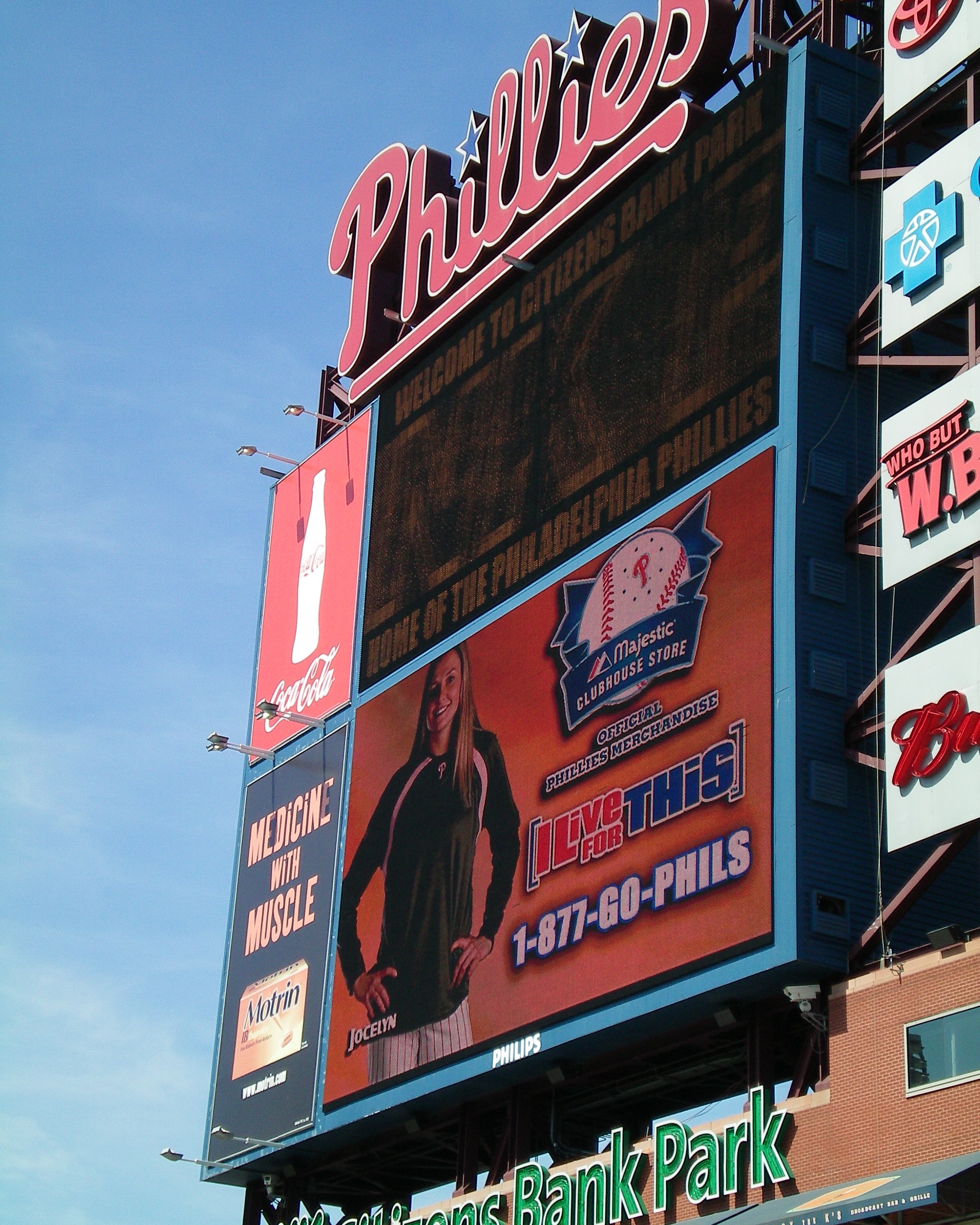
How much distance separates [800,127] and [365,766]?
14432 mm

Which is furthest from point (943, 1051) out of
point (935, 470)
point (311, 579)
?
point (311, 579)

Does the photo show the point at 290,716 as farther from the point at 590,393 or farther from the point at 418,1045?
the point at 590,393

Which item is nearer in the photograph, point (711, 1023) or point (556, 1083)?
point (711, 1023)

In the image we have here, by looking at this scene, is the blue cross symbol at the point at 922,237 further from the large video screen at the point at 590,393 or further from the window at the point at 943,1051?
the window at the point at 943,1051

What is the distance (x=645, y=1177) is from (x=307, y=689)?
16.1 meters

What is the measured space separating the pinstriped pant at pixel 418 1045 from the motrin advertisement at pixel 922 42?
51.5 feet

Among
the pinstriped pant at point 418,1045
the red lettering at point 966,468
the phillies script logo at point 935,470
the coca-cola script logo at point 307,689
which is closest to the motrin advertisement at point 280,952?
the coca-cola script logo at point 307,689

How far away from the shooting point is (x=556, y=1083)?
33.5m

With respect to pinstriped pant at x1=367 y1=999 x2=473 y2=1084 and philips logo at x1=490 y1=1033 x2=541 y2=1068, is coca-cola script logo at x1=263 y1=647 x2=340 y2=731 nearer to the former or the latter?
pinstriped pant at x1=367 y1=999 x2=473 y2=1084

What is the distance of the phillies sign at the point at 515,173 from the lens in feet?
123

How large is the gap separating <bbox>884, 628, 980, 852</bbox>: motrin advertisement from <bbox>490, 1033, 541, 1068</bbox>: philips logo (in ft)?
23.6

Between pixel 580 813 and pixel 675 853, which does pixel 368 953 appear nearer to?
pixel 580 813

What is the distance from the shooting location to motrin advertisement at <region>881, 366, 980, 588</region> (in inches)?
1125

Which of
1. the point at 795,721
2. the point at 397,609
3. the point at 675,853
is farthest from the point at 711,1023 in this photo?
the point at 397,609
